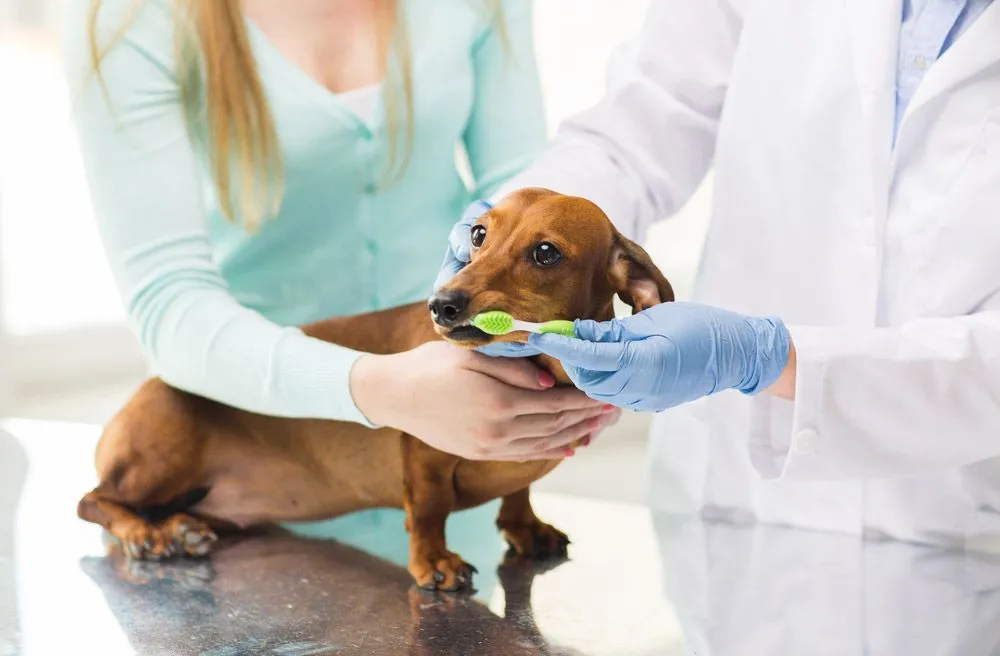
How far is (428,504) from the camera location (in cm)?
136

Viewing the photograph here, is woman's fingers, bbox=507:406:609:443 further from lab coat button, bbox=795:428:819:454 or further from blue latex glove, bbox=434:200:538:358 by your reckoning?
lab coat button, bbox=795:428:819:454

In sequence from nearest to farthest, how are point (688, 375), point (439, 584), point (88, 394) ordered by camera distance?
point (688, 375), point (439, 584), point (88, 394)

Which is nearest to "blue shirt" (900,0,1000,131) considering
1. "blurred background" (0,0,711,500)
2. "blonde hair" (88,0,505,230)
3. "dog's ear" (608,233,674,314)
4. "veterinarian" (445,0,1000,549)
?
"veterinarian" (445,0,1000,549)

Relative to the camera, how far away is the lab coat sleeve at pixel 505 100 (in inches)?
66.1

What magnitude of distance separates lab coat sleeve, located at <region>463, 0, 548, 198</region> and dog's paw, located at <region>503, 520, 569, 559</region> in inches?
19.9

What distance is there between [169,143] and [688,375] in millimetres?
737

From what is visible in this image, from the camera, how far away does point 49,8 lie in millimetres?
2568

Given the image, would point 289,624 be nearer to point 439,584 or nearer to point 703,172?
point 439,584

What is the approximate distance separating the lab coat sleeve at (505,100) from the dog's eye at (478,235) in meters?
0.47

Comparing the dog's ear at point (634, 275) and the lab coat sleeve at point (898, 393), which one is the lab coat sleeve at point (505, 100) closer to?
the dog's ear at point (634, 275)

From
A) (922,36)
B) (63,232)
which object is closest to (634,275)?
(922,36)

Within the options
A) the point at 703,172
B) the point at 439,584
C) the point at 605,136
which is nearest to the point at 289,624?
the point at 439,584

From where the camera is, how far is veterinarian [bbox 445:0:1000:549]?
1.18 meters

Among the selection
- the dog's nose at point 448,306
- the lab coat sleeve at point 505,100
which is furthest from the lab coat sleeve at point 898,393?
the lab coat sleeve at point 505,100
